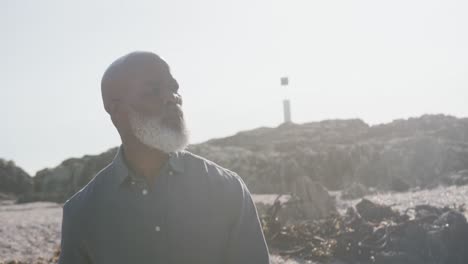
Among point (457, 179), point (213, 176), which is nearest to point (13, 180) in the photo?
point (457, 179)

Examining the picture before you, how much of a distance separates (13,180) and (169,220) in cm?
2097

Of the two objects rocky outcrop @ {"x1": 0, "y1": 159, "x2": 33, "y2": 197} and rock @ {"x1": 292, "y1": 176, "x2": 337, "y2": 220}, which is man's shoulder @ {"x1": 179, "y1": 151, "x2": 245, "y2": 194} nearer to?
rock @ {"x1": 292, "y1": 176, "x2": 337, "y2": 220}

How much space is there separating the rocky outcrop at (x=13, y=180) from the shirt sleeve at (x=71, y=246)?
66.2ft

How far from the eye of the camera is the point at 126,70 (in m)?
3.04

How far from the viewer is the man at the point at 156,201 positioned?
114 inches

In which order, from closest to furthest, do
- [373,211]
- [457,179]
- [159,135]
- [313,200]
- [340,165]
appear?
[159,135]
[373,211]
[313,200]
[457,179]
[340,165]

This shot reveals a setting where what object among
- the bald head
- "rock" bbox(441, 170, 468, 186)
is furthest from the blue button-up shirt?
"rock" bbox(441, 170, 468, 186)

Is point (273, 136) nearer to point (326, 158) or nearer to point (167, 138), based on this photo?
point (326, 158)

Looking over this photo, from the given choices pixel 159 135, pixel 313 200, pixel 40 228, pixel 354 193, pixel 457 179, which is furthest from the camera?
pixel 457 179

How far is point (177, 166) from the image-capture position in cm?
298

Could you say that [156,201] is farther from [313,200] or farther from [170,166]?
[313,200]

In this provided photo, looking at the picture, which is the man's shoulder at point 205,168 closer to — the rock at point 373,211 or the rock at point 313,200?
the rock at point 373,211

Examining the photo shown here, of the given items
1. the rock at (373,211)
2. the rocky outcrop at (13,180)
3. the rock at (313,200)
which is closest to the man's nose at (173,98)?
the rock at (373,211)

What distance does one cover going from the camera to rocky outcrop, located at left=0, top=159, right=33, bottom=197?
21.9 metres
